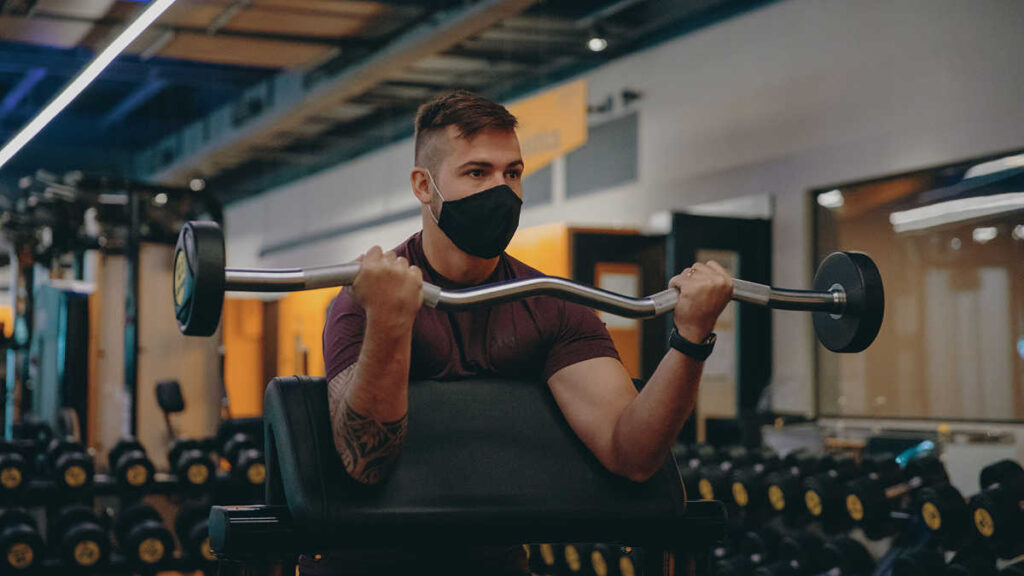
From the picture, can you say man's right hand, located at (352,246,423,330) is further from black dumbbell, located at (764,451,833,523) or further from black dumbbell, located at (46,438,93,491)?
black dumbbell, located at (46,438,93,491)

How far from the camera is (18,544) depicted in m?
4.62

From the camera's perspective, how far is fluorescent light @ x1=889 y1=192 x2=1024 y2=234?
4863 mm

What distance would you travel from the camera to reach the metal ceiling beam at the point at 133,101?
9828mm

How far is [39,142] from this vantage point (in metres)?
11.7

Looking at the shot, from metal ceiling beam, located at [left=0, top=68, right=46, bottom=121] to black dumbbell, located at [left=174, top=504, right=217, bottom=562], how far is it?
498 centimetres

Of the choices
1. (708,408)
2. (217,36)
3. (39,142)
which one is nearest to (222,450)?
(217,36)

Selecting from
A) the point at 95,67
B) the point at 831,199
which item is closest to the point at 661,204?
the point at 831,199

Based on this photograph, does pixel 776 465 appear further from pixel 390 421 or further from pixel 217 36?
pixel 217 36

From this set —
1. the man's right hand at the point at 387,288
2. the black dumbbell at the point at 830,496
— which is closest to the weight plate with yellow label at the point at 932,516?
the black dumbbell at the point at 830,496

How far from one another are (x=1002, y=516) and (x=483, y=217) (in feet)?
7.88

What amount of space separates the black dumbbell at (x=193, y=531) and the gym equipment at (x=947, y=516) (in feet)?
10.4

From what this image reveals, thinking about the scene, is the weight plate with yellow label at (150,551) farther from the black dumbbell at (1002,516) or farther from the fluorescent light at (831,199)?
the fluorescent light at (831,199)

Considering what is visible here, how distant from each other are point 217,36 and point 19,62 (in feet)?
7.98

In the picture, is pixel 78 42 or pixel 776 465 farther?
pixel 78 42
